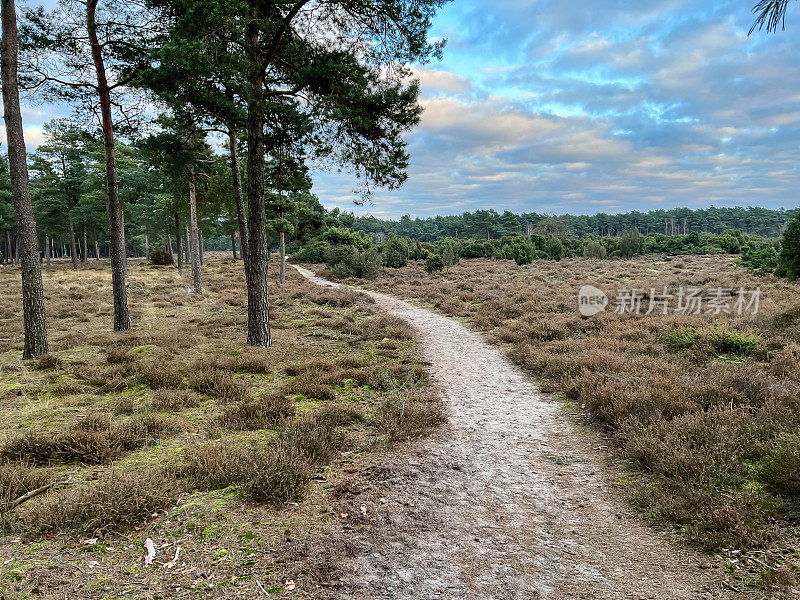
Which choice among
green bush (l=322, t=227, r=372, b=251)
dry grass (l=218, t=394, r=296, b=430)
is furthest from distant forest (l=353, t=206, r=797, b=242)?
dry grass (l=218, t=394, r=296, b=430)

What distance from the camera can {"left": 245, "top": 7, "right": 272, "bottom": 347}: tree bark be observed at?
9.41 meters

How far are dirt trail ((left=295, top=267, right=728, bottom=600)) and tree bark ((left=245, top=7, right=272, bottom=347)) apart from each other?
21.9 ft

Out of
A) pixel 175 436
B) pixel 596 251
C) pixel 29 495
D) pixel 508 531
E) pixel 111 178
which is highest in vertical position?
pixel 111 178

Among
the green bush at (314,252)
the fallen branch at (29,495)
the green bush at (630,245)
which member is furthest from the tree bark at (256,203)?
the green bush at (630,245)

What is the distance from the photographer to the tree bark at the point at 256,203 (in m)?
9.41

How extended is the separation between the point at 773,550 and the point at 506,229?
103 meters

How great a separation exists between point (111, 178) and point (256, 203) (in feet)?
18.4

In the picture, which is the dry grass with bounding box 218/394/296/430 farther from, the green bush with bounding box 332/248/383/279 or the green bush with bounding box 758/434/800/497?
the green bush with bounding box 332/248/383/279

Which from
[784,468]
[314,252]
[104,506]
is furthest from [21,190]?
[314,252]

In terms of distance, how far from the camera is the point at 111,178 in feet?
39.9

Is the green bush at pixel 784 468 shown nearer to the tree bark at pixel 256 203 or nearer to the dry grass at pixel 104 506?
the dry grass at pixel 104 506

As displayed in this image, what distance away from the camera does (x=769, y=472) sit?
4020 mm

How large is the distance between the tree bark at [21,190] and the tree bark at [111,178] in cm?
236

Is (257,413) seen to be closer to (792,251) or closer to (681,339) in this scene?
(681,339)
